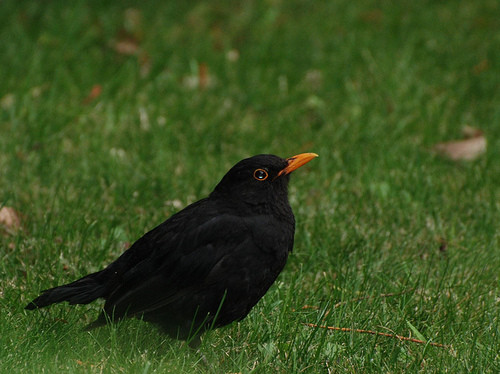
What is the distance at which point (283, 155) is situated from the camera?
6.01 metres

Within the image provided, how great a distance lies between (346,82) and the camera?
7129 mm

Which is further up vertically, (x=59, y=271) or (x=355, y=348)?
(x=59, y=271)

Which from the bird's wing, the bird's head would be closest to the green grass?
the bird's wing

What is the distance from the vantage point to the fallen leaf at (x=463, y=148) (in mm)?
6125

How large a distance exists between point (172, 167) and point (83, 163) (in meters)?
0.63

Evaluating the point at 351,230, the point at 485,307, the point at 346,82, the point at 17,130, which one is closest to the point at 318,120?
the point at 346,82

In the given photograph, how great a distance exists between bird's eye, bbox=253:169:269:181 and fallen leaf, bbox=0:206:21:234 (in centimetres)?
160

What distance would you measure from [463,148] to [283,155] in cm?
146

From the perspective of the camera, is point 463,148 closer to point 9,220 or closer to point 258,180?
point 258,180

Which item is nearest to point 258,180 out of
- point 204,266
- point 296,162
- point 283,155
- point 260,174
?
point 260,174

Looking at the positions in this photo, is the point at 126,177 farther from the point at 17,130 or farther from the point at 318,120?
the point at 318,120

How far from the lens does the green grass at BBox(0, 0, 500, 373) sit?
3568 millimetres

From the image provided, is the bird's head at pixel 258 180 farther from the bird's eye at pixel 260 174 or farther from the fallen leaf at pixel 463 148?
the fallen leaf at pixel 463 148

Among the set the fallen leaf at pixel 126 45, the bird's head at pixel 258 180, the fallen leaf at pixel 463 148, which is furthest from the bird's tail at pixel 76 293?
the fallen leaf at pixel 126 45
